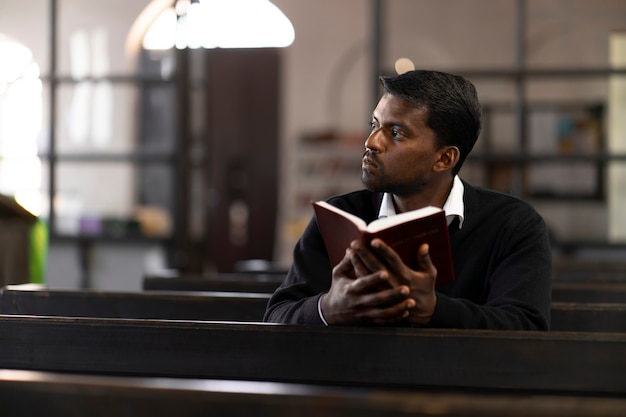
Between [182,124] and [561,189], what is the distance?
2.38 m

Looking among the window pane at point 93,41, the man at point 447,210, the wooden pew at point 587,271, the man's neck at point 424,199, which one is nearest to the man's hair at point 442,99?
the man at point 447,210

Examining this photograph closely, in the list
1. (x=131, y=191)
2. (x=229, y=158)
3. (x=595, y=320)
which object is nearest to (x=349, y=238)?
(x=595, y=320)

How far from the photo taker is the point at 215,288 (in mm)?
3443

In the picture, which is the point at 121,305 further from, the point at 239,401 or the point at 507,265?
the point at 239,401

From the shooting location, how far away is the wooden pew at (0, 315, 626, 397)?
5.54 feet

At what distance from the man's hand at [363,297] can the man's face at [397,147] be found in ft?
1.06

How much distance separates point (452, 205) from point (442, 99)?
232 millimetres

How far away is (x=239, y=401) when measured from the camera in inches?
37.0

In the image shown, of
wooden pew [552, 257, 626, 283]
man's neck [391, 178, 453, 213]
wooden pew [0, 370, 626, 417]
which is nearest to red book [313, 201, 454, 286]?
man's neck [391, 178, 453, 213]

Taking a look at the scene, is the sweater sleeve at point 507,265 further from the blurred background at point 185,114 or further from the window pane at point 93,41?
the window pane at point 93,41

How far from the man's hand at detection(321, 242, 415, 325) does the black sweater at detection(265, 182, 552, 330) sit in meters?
0.12

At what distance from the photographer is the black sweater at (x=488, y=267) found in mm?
2127

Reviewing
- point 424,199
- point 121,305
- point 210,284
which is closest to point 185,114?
point 210,284

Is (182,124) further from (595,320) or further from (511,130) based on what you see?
(595,320)
